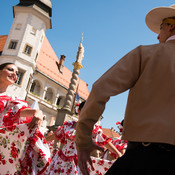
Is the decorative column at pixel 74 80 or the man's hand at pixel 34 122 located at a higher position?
the decorative column at pixel 74 80

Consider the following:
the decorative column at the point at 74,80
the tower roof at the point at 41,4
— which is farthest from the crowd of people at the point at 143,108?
the tower roof at the point at 41,4

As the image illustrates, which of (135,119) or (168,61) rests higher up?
(168,61)

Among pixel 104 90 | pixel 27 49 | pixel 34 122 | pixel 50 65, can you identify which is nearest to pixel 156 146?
pixel 104 90

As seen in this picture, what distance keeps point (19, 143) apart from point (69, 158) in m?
2.00

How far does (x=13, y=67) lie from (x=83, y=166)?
2685 millimetres

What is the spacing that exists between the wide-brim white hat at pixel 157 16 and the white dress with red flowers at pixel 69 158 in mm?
2853

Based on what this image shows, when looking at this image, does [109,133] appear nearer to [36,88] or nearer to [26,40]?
[36,88]

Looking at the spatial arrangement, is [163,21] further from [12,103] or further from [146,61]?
[12,103]

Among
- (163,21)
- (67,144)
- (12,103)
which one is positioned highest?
(163,21)

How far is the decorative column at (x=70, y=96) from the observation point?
20172 millimetres

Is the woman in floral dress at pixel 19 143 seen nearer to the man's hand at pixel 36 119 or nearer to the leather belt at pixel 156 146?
the man's hand at pixel 36 119

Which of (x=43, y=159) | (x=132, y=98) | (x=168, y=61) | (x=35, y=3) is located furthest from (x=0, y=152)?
(x=35, y=3)

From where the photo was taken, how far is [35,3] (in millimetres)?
30656

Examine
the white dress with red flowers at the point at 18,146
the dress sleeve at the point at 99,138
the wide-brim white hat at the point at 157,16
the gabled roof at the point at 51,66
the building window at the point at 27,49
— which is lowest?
the white dress with red flowers at the point at 18,146
